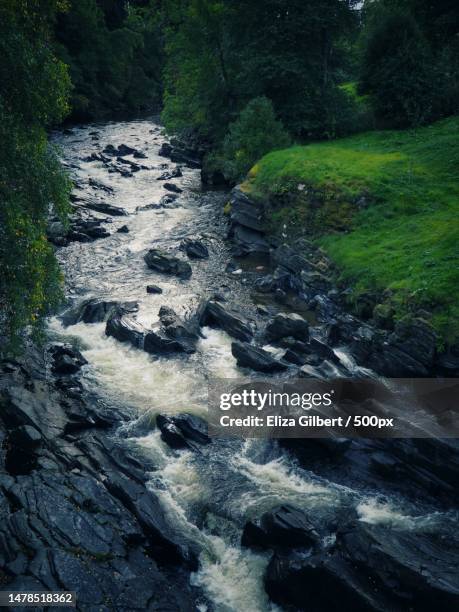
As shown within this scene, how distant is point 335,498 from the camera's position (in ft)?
57.1

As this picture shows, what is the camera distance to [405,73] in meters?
44.9

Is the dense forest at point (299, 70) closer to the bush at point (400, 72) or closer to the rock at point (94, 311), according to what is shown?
the bush at point (400, 72)

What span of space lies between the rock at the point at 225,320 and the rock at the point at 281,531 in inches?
479

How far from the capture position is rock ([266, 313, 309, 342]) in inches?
1035

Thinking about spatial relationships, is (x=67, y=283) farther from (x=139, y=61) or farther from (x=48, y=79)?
(x=139, y=61)

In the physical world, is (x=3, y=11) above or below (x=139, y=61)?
below

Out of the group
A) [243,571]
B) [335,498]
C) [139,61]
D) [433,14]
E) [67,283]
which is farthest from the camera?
[139,61]

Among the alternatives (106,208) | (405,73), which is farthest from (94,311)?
(405,73)

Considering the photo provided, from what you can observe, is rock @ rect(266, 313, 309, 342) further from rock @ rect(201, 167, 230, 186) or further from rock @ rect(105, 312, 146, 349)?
rock @ rect(201, 167, 230, 186)

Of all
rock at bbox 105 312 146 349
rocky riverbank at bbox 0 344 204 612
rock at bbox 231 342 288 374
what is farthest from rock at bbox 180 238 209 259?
rocky riverbank at bbox 0 344 204 612

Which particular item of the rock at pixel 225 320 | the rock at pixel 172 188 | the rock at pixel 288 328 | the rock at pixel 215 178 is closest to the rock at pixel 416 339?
the rock at pixel 288 328

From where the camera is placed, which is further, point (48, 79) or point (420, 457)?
point (48, 79)

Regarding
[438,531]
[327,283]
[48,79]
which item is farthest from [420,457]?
[48,79]

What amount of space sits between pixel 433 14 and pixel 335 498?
55.2 meters
